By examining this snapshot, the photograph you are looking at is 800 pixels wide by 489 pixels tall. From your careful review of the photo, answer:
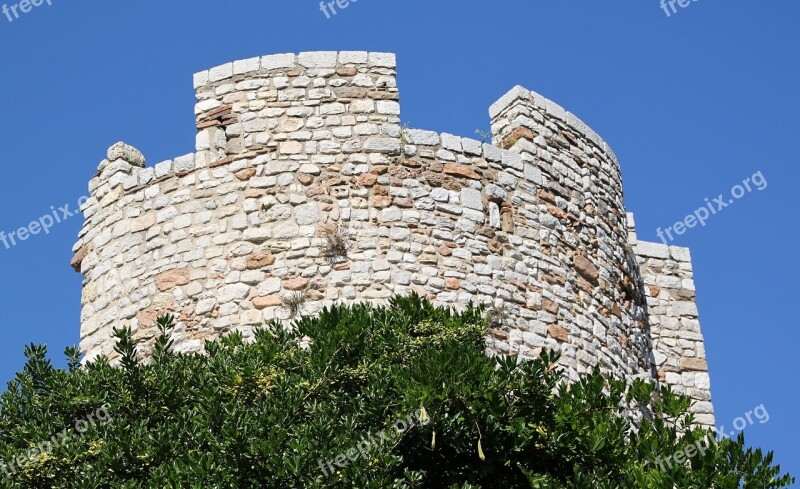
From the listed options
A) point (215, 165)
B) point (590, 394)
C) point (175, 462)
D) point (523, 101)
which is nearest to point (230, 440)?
point (175, 462)

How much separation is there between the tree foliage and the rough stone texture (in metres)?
1.49

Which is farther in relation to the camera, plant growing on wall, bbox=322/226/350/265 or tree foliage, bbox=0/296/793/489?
plant growing on wall, bbox=322/226/350/265

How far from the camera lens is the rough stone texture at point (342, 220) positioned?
12289 mm

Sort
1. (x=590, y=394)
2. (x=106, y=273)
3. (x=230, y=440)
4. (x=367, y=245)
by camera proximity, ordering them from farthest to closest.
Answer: (x=106, y=273) → (x=367, y=245) → (x=590, y=394) → (x=230, y=440)

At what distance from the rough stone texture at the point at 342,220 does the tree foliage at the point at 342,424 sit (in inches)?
58.6

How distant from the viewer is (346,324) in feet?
35.1

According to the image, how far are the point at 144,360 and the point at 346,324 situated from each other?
2.42 m

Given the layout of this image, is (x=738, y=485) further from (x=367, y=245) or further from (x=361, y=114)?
(x=361, y=114)

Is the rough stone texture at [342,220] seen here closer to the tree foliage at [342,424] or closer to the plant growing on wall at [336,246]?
the plant growing on wall at [336,246]

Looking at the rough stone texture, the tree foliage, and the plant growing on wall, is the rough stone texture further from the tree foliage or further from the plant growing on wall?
the tree foliage

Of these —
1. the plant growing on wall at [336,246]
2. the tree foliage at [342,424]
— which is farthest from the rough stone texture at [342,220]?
the tree foliage at [342,424]

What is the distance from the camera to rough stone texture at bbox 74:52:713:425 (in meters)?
12.3

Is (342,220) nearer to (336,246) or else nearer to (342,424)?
(336,246)

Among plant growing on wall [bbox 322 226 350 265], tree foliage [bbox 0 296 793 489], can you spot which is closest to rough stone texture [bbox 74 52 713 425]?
plant growing on wall [bbox 322 226 350 265]
